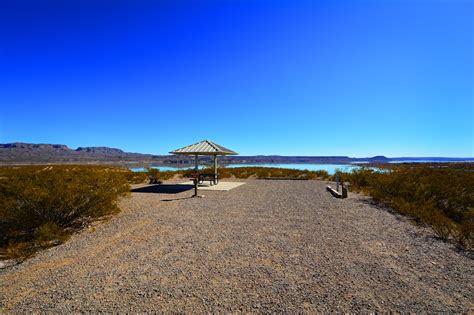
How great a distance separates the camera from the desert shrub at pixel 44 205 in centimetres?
498

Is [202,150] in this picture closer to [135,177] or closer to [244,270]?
[135,177]

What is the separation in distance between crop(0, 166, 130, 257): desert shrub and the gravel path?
23.7 inches

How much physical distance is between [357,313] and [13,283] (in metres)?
4.44

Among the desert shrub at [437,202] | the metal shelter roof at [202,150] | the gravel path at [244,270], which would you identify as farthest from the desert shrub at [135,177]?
the desert shrub at [437,202]

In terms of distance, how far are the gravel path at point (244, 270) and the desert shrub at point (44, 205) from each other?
60 centimetres

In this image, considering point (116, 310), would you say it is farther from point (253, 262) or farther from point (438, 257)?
point (438, 257)

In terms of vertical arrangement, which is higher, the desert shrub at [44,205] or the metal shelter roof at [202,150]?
the metal shelter roof at [202,150]

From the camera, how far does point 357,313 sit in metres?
2.67

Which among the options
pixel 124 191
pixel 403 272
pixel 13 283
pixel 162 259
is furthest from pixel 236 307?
pixel 124 191

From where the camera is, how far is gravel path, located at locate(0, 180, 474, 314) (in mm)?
2883

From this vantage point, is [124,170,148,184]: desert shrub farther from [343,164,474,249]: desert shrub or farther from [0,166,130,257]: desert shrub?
[343,164,474,249]: desert shrub

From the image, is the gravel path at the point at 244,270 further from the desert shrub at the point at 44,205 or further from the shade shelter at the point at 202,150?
the shade shelter at the point at 202,150

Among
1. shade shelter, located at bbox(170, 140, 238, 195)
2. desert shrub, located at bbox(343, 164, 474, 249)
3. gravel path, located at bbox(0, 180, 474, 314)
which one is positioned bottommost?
gravel path, located at bbox(0, 180, 474, 314)

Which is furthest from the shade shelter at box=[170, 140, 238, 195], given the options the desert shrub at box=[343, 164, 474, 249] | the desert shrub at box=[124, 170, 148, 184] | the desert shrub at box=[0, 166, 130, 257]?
the desert shrub at box=[343, 164, 474, 249]
